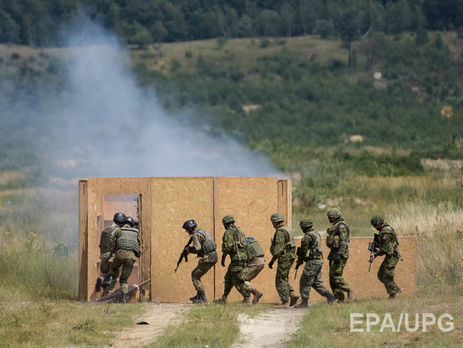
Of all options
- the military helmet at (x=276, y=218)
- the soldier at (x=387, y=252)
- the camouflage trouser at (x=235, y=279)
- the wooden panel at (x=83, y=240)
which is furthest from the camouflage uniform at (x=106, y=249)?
the soldier at (x=387, y=252)

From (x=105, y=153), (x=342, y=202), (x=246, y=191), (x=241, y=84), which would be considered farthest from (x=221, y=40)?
(x=246, y=191)

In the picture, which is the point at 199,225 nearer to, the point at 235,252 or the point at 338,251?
the point at 235,252

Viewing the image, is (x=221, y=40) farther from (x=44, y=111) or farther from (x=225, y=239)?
(x=225, y=239)

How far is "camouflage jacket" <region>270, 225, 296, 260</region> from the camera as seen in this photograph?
1327 centimetres

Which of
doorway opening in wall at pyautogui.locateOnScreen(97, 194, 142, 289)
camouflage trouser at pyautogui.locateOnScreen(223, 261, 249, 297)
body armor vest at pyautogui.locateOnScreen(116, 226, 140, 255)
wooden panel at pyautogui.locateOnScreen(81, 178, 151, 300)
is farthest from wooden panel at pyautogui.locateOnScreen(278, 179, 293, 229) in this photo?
doorway opening in wall at pyautogui.locateOnScreen(97, 194, 142, 289)

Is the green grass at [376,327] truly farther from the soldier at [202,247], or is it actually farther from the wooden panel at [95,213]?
the wooden panel at [95,213]

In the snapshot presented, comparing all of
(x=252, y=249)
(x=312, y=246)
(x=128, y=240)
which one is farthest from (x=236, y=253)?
(x=128, y=240)

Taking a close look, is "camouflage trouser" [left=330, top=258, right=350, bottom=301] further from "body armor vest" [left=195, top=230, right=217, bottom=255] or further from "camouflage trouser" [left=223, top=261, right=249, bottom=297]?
"body armor vest" [left=195, top=230, right=217, bottom=255]

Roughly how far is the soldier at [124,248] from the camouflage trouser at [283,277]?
2.33 m

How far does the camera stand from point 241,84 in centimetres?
6900

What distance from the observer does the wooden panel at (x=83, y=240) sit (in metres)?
14.5

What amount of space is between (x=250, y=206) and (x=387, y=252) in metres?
2.42

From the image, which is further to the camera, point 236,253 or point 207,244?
point 207,244

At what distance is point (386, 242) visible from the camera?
13.5 meters
